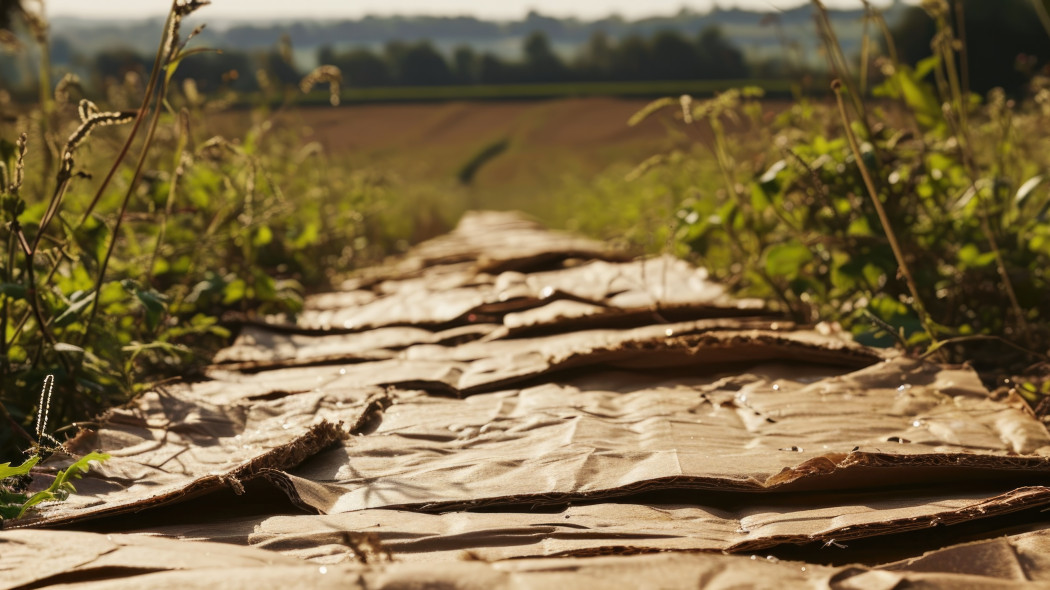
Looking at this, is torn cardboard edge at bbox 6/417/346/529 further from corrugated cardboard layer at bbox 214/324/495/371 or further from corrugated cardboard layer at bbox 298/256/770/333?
corrugated cardboard layer at bbox 298/256/770/333

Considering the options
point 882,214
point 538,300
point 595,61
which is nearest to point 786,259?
point 882,214

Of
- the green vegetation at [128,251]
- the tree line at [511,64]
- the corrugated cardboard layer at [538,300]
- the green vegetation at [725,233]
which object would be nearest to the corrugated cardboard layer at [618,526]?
the green vegetation at [725,233]

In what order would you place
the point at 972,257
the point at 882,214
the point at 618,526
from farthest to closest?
the point at 972,257
the point at 882,214
the point at 618,526

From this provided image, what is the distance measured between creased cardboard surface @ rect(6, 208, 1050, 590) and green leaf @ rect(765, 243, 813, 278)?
15 cm

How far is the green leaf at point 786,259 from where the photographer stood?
7.53 ft

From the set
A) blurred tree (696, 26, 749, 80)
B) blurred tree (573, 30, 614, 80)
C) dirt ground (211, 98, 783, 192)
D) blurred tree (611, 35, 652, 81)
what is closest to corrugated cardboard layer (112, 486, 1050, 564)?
dirt ground (211, 98, 783, 192)

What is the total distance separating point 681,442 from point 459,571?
28.4 inches

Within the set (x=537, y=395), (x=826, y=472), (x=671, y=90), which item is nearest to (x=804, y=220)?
(x=537, y=395)

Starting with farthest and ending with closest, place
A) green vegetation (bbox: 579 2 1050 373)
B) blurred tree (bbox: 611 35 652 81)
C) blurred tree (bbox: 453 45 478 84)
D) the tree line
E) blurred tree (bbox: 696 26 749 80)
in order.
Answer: blurred tree (bbox: 453 45 478 84)
the tree line
blurred tree (bbox: 611 35 652 81)
blurred tree (bbox: 696 26 749 80)
green vegetation (bbox: 579 2 1050 373)

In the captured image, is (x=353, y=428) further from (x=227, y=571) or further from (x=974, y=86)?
(x=974, y=86)

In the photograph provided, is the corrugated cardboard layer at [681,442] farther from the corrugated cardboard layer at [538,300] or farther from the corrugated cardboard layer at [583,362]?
the corrugated cardboard layer at [538,300]

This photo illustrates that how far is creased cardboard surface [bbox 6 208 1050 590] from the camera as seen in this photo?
968 millimetres

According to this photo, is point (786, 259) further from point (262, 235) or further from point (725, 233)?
point (262, 235)

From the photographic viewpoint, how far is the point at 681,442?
5.05ft
